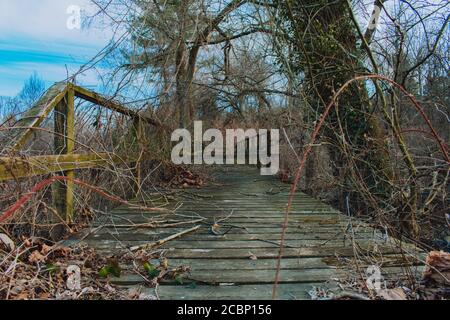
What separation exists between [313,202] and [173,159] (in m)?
3.00

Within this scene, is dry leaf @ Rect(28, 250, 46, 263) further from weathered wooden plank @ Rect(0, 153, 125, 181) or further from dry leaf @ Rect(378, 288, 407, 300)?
dry leaf @ Rect(378, 288, 407, 300)

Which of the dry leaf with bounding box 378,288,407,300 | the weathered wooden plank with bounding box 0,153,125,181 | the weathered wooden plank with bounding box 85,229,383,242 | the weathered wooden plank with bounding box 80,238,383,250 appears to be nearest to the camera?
the dry leaf with bounding box 378,288,407,300

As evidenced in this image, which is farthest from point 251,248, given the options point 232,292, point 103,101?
point 103,101

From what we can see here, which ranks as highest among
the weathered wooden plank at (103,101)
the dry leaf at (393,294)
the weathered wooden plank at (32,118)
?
the weathered wooden plank at (103,101)

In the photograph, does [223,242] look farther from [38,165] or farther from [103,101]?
[103,101]

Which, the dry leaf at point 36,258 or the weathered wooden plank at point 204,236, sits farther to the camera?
the weathered wooden plank at point 204,236

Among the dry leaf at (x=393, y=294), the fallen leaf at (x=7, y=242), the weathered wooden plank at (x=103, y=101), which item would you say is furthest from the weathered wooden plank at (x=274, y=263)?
the weathered wooden plank at (x=103, y=101)

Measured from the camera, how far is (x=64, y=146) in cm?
315

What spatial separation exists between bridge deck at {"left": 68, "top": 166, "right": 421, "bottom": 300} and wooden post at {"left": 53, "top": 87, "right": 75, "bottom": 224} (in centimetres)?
32

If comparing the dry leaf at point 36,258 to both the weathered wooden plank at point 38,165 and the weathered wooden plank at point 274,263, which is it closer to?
the weathered wooden plank at point 38,165

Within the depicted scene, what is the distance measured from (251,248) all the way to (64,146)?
1.84 m

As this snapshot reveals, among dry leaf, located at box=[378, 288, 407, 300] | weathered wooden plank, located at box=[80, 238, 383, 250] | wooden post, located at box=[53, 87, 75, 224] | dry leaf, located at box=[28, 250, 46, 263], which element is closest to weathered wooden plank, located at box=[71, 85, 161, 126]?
wooden post, located at box=[53, 87, 75, 224]

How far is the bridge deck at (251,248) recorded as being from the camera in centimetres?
194

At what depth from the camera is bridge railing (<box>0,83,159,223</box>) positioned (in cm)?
230
